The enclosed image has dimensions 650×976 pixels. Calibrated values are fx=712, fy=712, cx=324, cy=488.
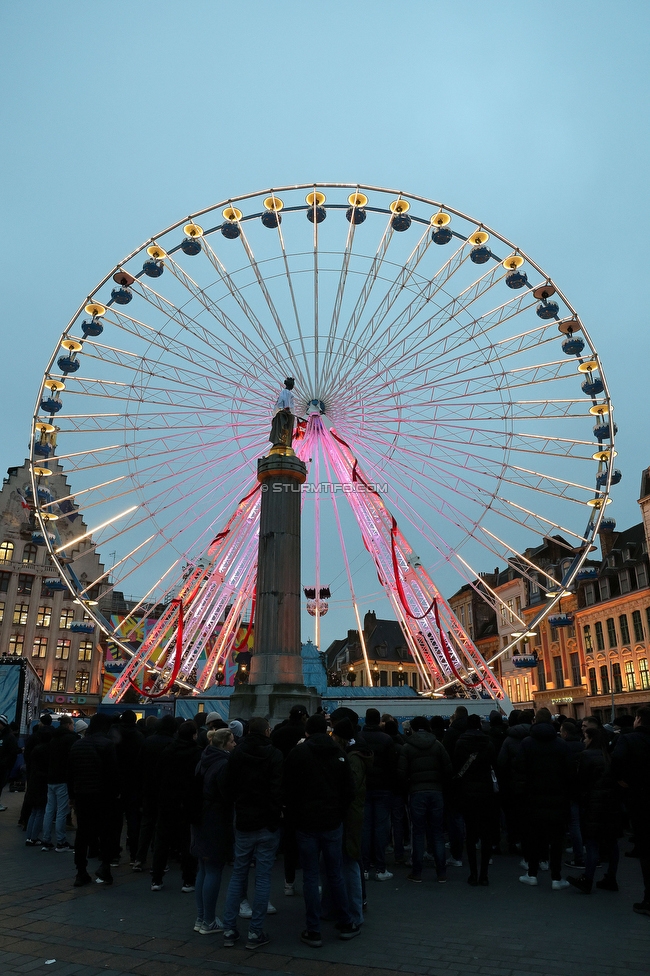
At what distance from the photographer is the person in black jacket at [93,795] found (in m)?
9.01

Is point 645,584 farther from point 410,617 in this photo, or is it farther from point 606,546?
point 410,617

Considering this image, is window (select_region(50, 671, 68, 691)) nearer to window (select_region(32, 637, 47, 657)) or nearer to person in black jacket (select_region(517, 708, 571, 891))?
window (select_region(32, 637, 47, 657))

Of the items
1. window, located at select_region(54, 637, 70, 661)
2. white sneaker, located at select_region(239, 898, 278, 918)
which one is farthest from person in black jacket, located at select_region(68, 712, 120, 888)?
window, located at select_region(54, 637, 70, 661)

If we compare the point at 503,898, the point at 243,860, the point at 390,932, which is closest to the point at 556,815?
the point at 503,898

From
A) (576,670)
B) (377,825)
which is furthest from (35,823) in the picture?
(576,670)

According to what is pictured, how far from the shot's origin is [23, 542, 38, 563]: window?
6133 centimetres

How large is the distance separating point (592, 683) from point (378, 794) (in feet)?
166

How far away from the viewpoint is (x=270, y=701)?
645 inches

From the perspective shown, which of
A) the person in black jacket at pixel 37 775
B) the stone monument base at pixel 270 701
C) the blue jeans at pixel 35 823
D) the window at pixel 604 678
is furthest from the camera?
the window at pixel 604 678

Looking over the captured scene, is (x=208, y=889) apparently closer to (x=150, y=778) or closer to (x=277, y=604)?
(x=150, y=778)

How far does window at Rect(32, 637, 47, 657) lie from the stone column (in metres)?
48.4

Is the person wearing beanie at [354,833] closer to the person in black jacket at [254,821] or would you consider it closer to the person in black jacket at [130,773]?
the person in black jacket at [254,821]

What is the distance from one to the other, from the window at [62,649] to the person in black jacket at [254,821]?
5908cm

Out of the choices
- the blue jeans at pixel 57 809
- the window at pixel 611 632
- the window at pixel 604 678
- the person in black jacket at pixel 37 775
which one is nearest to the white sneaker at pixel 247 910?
the blue jeans at pixel 57 809
